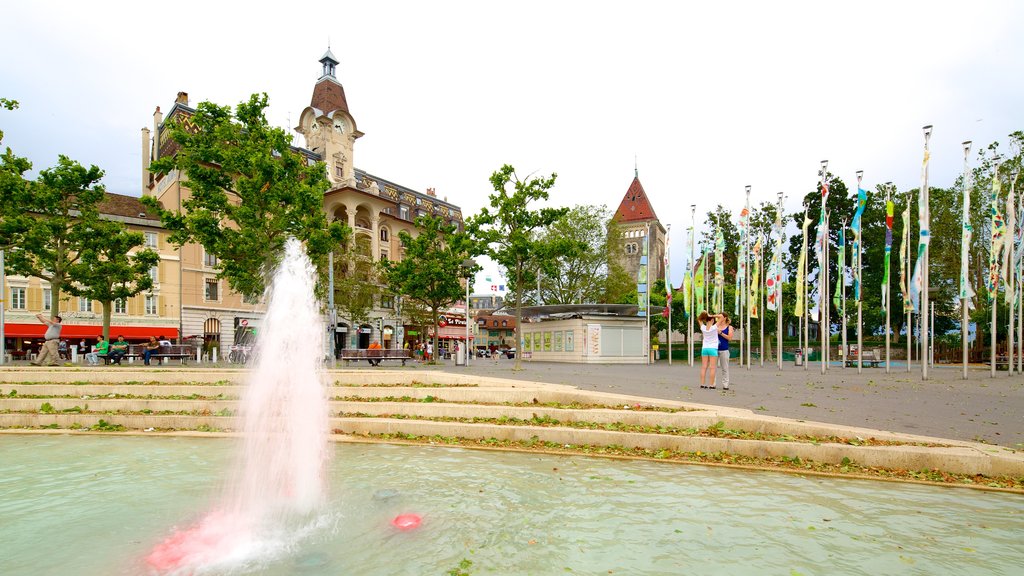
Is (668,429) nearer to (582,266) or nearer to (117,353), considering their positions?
(117,353)

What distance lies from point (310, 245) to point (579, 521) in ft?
65.5

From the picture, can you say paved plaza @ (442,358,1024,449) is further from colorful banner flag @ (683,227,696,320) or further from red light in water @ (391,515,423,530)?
colorful banner flag @ (683,227,696,320)

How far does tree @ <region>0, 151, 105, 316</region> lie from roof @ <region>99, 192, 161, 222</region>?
64.3 ft

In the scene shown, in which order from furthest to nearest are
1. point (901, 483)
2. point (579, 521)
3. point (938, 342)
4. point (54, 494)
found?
point (938, 342) → point (901, 483) → point (54, 494) → point (579, 521)

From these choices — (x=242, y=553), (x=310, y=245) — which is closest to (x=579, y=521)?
(x=242, y=553)

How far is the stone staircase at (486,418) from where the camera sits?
7.82m

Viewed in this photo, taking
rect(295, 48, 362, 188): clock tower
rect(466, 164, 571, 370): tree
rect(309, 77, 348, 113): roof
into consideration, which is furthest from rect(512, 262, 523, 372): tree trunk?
rect(309, 77, 348, 113): roof

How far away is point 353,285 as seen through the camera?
4616 centimetres

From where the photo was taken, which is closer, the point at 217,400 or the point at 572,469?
the point at 572,469

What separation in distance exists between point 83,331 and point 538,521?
152 feet

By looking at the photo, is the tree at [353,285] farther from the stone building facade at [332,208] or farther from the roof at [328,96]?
the roof at [328,96]

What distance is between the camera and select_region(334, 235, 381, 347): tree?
46031 mm

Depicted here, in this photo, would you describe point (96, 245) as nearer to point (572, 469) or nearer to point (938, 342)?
point (572, 469)

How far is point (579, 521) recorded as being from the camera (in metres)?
5.57
